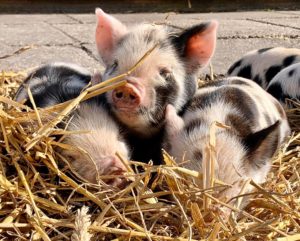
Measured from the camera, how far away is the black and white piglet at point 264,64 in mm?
4367

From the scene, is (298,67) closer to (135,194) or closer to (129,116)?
(129,116)

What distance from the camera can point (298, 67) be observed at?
12.8ft

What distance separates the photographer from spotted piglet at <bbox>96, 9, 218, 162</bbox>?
262cm

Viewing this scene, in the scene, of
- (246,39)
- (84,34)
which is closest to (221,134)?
(246,39)

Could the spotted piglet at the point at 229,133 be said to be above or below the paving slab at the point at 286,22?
above

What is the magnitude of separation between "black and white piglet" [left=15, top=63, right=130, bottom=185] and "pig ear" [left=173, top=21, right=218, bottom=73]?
525 mm

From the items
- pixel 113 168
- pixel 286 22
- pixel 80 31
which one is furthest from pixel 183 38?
pixel 286 22

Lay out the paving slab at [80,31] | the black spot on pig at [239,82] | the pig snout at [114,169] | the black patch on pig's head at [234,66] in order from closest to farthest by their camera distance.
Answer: the pig snout at [114,169] < the black spot on pig at [239,82] < the black patch on pig's head at [234,66] < the paving slab at [80,31]

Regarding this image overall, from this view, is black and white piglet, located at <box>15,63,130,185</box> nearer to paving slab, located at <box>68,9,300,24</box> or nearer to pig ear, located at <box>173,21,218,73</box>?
pig ear, located at <box>173,21,218,73</box>

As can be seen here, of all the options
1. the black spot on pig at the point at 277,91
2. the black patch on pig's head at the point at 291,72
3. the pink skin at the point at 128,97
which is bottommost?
the black spot on pig at the point at 277,91

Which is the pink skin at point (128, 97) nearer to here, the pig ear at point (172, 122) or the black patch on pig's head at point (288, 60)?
the pig ear at point (172, 122)

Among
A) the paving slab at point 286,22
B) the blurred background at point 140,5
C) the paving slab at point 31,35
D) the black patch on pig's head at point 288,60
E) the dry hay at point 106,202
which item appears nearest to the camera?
the dry hay at point 106,202

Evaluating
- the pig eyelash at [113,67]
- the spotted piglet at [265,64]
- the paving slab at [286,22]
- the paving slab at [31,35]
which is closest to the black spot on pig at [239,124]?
the pig eyelash at [113,67]

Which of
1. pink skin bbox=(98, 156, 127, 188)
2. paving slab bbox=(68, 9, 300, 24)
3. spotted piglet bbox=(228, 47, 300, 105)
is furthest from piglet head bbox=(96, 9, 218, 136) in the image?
paving slab bbox=(68, 9, 300, 24)
